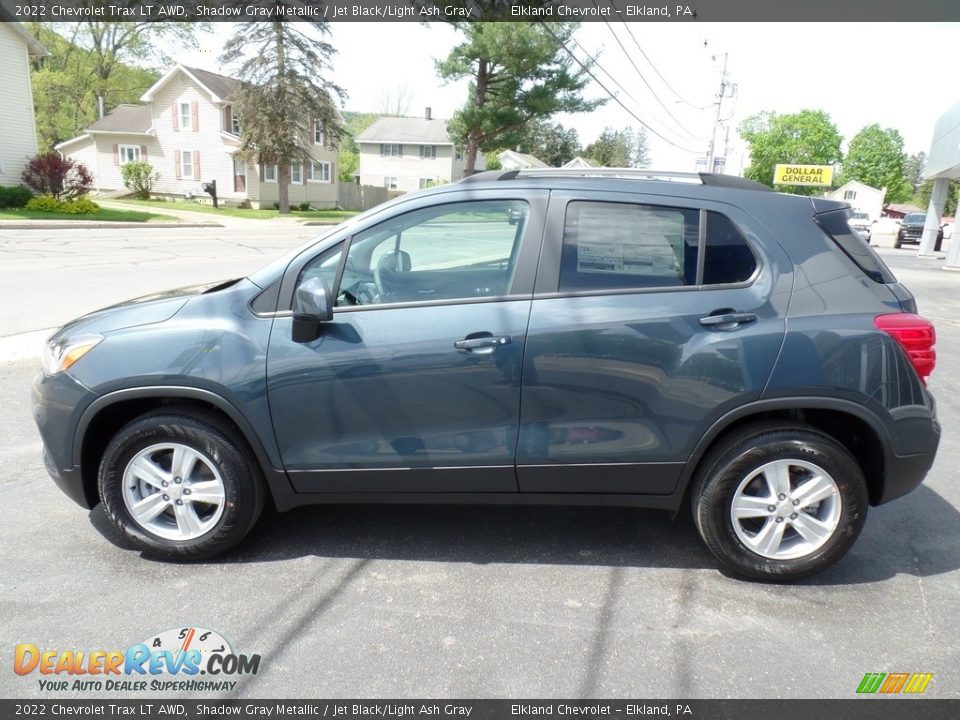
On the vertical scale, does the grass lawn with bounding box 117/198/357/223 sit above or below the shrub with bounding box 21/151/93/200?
below

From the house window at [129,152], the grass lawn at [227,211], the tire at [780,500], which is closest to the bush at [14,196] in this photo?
the grass lawn at [227,211]

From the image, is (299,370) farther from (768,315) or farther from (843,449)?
(843,449)

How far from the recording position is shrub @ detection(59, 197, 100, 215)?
26953mm

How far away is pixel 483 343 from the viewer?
3.21m

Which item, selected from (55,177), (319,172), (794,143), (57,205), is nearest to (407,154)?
(319,172)

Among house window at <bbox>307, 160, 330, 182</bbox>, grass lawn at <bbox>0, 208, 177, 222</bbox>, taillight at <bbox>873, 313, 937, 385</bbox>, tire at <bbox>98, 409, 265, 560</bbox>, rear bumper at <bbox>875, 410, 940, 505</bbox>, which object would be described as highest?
house window at <bbox>307, 160, 330, 182</bbox>

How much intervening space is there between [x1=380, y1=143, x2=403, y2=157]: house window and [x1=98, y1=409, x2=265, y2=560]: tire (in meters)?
61.5

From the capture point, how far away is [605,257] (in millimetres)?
3359

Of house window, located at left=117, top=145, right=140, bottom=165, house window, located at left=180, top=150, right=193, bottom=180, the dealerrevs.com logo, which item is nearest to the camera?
the dealerrevs.com logo

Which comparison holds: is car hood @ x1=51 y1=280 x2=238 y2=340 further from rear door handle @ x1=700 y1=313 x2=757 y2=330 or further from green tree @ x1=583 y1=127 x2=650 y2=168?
green tree @ x1=583 y1=127 x2=650 y2=168

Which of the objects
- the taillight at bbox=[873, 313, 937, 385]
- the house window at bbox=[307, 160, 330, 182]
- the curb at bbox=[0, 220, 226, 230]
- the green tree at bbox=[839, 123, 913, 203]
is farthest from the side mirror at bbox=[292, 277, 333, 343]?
the green tree at bbox=[839, 123, 913, 203]

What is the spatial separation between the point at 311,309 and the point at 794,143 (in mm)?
97957

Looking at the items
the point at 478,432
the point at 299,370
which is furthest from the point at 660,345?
the point at 299,370

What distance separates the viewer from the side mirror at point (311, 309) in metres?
3.14
